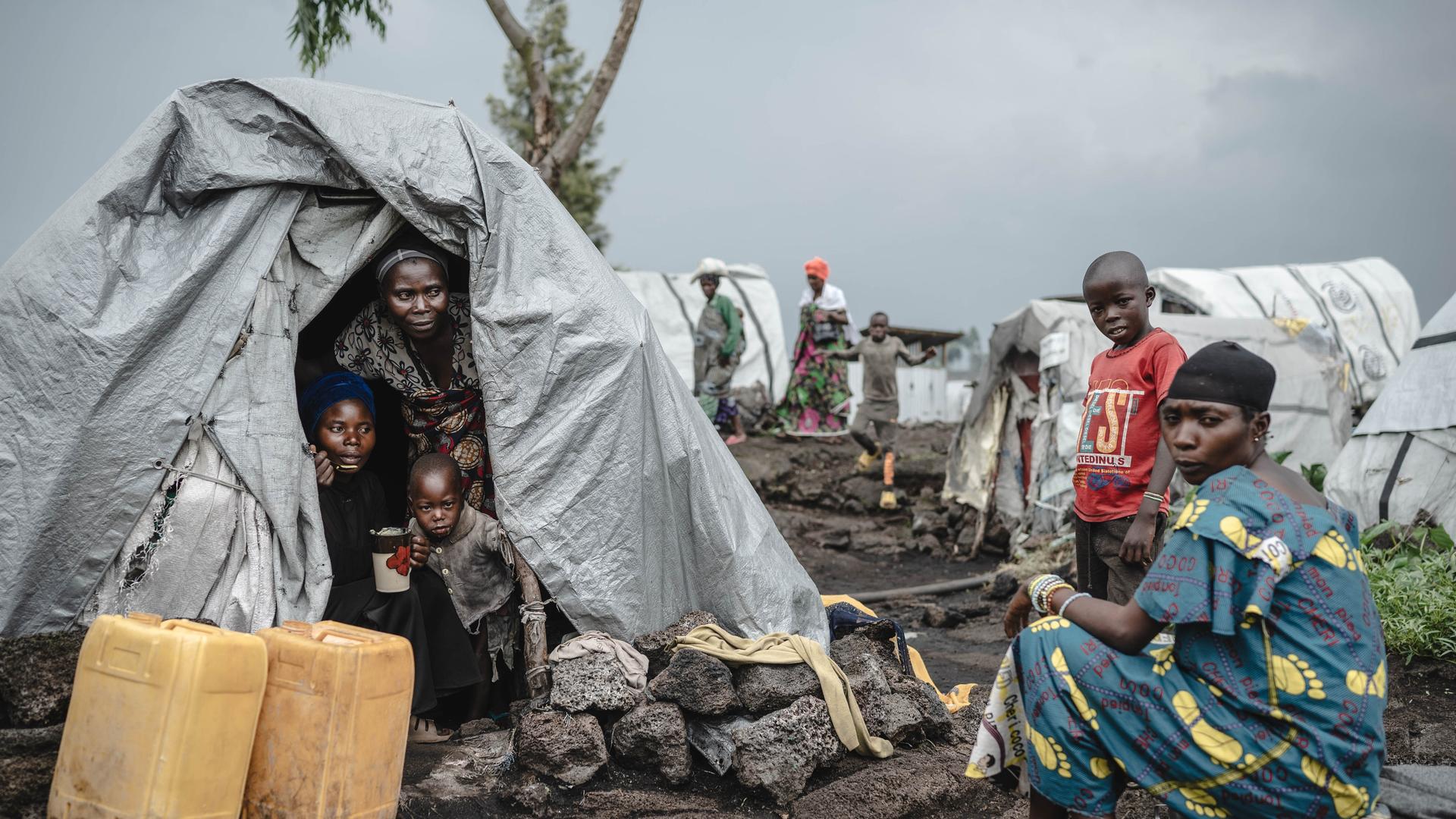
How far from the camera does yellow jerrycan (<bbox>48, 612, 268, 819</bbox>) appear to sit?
2.29m

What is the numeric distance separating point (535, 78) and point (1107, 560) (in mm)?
7113

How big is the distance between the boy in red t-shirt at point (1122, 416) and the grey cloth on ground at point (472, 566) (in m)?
2.08

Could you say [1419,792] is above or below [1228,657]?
below

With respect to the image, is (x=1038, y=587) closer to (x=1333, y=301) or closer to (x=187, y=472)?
(x=187, y=472)

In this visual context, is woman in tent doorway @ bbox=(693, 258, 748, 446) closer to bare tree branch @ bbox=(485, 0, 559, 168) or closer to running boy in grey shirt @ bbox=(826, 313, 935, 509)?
running boy in grey shirt @ bbox=(826, 313, 935, 509)

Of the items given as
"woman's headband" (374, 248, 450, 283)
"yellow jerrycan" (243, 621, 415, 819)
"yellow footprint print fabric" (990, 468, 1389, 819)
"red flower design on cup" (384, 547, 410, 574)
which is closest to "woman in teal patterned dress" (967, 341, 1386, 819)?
"yellow footprint print fabric" (990, 468, 1389, 819)

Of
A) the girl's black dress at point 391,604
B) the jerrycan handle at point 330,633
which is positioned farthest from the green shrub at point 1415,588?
the jerrycan handle at point 330,633

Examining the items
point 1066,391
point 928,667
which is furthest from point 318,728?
point 1066,391

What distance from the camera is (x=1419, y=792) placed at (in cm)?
277

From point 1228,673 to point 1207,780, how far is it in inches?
8.9

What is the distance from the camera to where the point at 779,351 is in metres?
15.1

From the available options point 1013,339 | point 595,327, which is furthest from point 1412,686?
point 1013,339

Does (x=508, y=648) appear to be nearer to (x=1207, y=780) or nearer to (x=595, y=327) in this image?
(x=595, y=327)

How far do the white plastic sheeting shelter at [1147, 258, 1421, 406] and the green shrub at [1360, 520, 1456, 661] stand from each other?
25.9 feet
